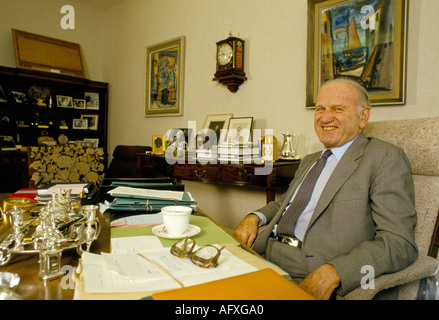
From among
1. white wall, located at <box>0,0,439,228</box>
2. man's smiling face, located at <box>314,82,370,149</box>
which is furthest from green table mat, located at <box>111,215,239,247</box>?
white wall, located at <box>0,0,439,228</box>

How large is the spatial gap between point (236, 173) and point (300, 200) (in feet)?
3.41

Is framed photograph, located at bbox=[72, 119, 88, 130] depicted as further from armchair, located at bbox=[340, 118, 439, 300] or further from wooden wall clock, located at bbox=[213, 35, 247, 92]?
armchair, located at bbox=[340, 118, 439, 300]

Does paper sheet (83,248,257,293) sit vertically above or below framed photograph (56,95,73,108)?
below

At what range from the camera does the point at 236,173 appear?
2.45 meters

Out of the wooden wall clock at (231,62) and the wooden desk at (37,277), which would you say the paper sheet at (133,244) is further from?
the wooden wall clock at (231,62)

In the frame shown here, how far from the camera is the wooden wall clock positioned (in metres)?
2.90

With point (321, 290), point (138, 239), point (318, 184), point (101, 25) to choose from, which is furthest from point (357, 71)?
point (101, 25)


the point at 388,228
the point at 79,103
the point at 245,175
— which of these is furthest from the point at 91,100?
the point at 388,228

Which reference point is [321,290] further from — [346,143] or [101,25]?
[101,25]

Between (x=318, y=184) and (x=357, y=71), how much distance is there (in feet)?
4.09

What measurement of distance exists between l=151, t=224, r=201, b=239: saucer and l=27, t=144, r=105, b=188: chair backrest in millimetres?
2011

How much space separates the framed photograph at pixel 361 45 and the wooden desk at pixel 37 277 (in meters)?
2.07

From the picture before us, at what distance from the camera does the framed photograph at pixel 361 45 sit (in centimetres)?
207

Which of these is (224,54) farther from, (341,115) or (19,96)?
(19,96)
